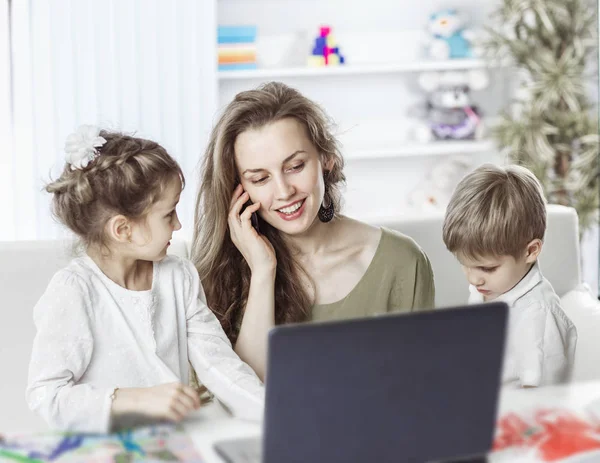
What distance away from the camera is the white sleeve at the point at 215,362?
1.59m

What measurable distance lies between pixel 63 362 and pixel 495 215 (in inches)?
37.2

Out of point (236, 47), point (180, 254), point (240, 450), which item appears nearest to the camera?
point (240, 450)

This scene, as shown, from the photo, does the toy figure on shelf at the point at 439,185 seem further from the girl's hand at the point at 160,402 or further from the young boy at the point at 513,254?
the girl's hand at the point at 160,402

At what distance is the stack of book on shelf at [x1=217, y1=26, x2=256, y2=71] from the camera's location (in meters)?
4.18

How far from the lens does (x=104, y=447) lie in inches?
47.9

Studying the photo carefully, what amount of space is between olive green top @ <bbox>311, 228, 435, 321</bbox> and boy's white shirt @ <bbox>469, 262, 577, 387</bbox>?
28 centimetres

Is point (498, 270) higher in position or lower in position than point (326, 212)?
lower

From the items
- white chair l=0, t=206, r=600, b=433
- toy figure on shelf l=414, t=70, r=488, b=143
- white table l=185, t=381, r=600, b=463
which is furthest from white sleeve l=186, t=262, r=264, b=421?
toy figure on shelf l=414, t=70, r=488, b=143

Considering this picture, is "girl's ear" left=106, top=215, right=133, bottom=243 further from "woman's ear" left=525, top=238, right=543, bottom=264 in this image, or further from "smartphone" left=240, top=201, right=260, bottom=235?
"woman's ear" left=525, top=238, right=543, bottom=264

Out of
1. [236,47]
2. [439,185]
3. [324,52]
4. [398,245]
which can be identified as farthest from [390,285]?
[439,185]

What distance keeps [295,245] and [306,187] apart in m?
0.24

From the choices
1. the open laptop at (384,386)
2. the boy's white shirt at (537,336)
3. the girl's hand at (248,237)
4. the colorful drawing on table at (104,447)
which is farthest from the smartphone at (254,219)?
the open laptop at (384,386)

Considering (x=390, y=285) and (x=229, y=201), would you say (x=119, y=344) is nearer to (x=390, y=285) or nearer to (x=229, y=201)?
(x=229, y=201)

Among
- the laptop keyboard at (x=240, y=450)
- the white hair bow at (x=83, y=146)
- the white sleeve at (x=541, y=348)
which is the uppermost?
the white hair bow at (x=83, y=146)
